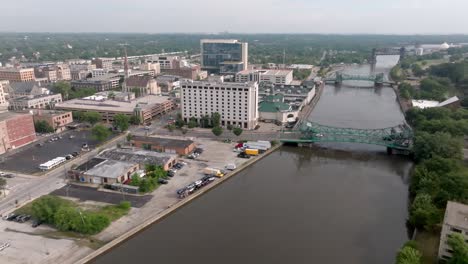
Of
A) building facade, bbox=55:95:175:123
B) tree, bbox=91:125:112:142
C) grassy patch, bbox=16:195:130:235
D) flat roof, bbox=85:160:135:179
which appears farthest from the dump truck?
building facade, bbox=55:95:175:123

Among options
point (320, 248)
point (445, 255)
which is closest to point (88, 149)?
point (320, 248)

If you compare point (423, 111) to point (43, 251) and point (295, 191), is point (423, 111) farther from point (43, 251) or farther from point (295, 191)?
point (43, 251)

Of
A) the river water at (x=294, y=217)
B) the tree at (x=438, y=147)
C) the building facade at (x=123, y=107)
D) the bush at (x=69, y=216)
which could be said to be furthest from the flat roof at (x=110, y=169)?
the tree at (x=438, y=147)

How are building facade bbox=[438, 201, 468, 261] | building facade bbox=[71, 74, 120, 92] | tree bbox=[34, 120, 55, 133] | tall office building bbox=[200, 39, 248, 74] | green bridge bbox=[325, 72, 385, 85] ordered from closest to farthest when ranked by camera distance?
building facade bbox=[438, 201, 468, 261], tree bbox=[34, 120, 55, 133], building facade bbox=[71, 74, 120, 92], green bridge bbox=[325, 72, 385, 85], tall office building bbox=[200, 39, 248, 74]

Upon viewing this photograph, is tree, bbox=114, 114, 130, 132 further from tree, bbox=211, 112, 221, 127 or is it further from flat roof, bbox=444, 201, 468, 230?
flat roof, bbox=444, 201, 468, 230

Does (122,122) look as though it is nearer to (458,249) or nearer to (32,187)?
(32,187)

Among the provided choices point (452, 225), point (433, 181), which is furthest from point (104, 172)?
point (433, 181)

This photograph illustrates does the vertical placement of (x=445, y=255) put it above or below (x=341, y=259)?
above
